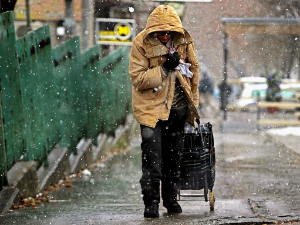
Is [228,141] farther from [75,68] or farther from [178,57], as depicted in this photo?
[178,57]

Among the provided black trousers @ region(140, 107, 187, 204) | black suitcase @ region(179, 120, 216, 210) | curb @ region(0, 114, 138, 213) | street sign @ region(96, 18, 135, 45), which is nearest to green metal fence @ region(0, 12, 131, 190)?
curb @ region(0, 114, 138, 213)

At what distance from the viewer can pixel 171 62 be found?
20.0ft

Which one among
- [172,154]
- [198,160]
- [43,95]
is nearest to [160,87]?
[172,154]

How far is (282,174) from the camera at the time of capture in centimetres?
1002

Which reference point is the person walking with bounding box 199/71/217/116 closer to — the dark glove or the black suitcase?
the black suitcase

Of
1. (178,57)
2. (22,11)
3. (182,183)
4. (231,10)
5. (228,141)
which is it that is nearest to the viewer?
(178,57)

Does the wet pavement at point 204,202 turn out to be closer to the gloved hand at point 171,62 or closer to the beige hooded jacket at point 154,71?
the beige hooded jacket at point 154,71

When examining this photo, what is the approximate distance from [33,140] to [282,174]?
3.59 meters

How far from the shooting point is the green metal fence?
7.64 metres

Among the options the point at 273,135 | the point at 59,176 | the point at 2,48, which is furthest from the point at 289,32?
the point at 2,48

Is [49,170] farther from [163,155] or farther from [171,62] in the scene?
[171,62]

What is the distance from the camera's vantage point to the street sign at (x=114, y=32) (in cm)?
1984

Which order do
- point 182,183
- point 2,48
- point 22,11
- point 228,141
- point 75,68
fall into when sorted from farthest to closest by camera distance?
point 22,11 → point 228,141 → point 75,68 → point 2,48 → point 182,183

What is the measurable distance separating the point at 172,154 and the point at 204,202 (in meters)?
1.60
